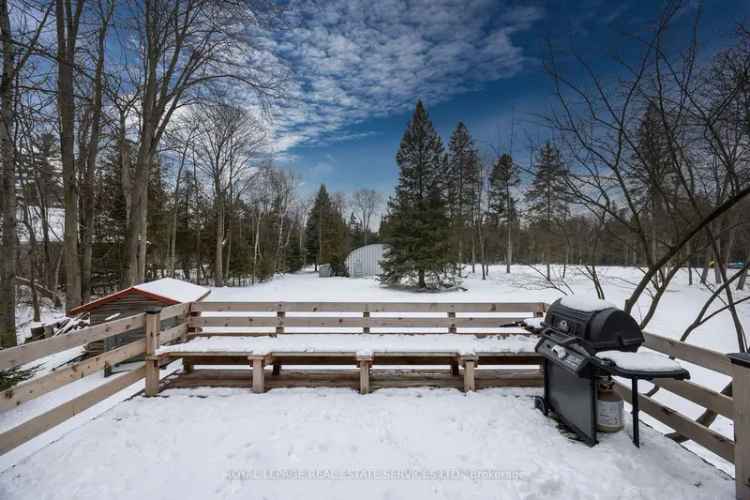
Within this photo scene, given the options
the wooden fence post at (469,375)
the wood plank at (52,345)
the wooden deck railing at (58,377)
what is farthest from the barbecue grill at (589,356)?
the wooden deck railing at (58,377)

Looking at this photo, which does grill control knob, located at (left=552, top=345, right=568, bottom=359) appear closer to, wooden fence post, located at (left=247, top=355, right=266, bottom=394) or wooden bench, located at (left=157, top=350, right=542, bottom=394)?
wooden bench, located at (left=157, top=350, right=542, bottom=394)

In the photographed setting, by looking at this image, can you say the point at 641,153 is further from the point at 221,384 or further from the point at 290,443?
the point at 221,384

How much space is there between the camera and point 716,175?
142 inches

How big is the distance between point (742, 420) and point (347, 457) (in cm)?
264

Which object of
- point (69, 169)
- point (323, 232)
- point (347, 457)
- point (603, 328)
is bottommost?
point (347, 457)

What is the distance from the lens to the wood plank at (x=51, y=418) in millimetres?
2229

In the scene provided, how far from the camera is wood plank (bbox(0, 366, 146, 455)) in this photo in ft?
7.31

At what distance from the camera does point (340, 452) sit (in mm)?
2525

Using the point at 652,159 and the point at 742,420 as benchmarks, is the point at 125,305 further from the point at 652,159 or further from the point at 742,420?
the point at 652,159

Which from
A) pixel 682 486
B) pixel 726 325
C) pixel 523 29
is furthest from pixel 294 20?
pixel 726 325

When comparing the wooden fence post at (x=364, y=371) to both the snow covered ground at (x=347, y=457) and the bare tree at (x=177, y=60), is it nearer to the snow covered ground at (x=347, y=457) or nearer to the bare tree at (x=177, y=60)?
the snow covered ground at (x=347, y=457)

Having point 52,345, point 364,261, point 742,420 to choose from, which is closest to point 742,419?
point 742,420

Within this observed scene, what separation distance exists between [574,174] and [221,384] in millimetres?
5246

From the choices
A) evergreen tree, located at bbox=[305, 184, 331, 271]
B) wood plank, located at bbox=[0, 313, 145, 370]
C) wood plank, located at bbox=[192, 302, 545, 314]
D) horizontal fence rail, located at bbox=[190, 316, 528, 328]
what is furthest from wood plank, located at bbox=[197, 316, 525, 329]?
evergreen tree, located at bbox=[305, 184, 331, 271]
